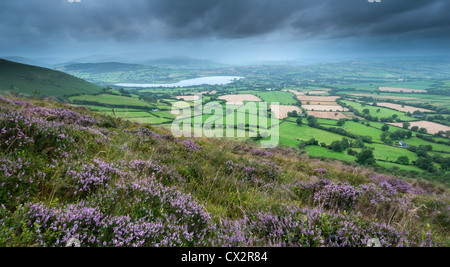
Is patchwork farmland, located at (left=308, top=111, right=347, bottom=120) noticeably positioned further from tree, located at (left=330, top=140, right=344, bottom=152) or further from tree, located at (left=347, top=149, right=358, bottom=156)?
tree, located at (left=347, top=149, right=358, bottom=156)

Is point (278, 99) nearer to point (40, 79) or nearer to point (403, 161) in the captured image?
point (403, 161)

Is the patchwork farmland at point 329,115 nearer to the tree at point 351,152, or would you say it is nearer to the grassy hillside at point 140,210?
the tree at point 351,152

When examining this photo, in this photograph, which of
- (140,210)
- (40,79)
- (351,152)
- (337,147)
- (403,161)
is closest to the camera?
(140,210)

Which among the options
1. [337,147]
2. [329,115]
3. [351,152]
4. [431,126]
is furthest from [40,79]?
[431,126]

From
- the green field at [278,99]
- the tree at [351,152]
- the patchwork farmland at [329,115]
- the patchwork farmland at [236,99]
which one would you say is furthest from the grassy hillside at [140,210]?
the green field at [278,99]

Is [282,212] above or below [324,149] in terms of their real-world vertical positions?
above

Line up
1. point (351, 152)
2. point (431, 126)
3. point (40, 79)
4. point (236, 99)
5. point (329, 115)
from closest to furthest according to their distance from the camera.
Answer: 1. point (351, 152)
2. point (431, 126)
3. point (329, 115)
4. point (40, 79)
5. point (236, 99)

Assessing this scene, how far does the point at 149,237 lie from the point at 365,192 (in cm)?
640

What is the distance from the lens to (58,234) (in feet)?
6.91

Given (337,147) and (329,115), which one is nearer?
(337,147)

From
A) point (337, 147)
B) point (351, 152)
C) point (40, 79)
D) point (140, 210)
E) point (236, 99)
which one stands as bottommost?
point (351, 152)
